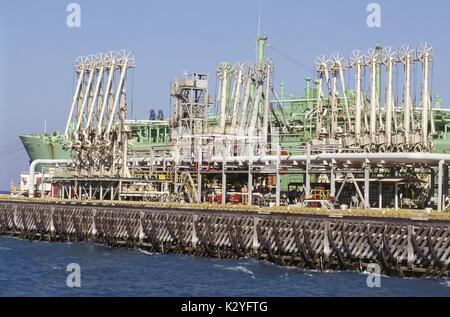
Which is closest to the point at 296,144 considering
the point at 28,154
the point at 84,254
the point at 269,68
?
the point at 269,68

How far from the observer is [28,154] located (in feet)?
499

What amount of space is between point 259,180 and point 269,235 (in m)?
31.6

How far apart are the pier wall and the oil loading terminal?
0.09m

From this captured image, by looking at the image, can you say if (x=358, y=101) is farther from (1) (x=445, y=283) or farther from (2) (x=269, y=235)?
(1) (x=445, y=283)

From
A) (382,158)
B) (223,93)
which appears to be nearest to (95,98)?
(223,93)

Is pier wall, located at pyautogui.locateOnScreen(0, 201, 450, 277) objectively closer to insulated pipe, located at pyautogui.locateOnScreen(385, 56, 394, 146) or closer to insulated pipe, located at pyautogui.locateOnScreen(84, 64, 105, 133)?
insulated pipe, located at pyautogui.locateOnScreen(84, 64, 105, 133)

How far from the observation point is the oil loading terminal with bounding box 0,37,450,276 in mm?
65375

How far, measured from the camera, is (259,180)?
10188 cm

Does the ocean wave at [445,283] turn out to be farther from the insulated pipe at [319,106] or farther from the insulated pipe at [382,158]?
the insulated pipe at [319,106]

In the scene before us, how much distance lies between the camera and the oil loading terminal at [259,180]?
2574 inches

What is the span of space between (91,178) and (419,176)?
3328cm

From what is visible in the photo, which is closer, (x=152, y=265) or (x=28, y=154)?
(x=152, y=265)

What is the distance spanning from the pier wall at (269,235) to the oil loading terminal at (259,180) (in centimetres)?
9

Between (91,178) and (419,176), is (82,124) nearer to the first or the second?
(91,178)
